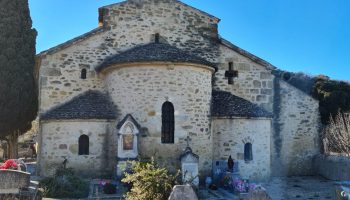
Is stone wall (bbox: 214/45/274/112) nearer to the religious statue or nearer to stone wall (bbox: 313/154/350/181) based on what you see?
the religious statue

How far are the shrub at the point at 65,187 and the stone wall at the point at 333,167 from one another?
1303 centimetres

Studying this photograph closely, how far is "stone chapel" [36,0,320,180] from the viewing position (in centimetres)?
1791

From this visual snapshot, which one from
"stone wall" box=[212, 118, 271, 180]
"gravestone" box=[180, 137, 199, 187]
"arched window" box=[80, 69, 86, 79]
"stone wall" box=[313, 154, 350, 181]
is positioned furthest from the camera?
"stone wall" box=[313, 154, 350, 181]

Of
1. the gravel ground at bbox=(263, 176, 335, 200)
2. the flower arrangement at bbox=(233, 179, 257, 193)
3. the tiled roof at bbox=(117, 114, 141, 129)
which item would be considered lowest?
the gravel ground at bbox=(263, 176, 335, 200)

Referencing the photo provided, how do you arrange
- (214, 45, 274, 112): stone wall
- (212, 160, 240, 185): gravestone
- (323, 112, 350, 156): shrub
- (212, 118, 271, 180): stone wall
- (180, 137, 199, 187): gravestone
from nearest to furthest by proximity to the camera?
(180, 137, 199, 187): gravestone < (212, 160, 240, 185): gravestone < (212, 118, 271, 180): stone wall < (323, 112, 350, 156): shrub < (214, 45, 274, 112): stone wall

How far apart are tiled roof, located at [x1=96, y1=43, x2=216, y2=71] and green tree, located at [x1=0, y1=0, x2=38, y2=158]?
6.55 m

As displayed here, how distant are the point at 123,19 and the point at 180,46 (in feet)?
10.9

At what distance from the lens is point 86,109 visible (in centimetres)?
1881

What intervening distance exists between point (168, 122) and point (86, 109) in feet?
13.2

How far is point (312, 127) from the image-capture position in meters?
23.9

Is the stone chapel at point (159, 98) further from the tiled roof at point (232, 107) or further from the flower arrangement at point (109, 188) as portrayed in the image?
the flower arrangement at point (109, 188)

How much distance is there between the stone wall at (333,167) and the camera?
20.3 meters

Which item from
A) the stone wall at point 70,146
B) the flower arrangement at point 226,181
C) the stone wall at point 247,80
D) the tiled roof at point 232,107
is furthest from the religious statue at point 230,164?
the stone wall at point 70,146

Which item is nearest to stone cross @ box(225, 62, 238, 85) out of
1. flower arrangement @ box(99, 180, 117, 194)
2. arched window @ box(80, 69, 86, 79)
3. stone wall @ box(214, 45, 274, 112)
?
stone wall @ box(214, 45, 274, 112)
